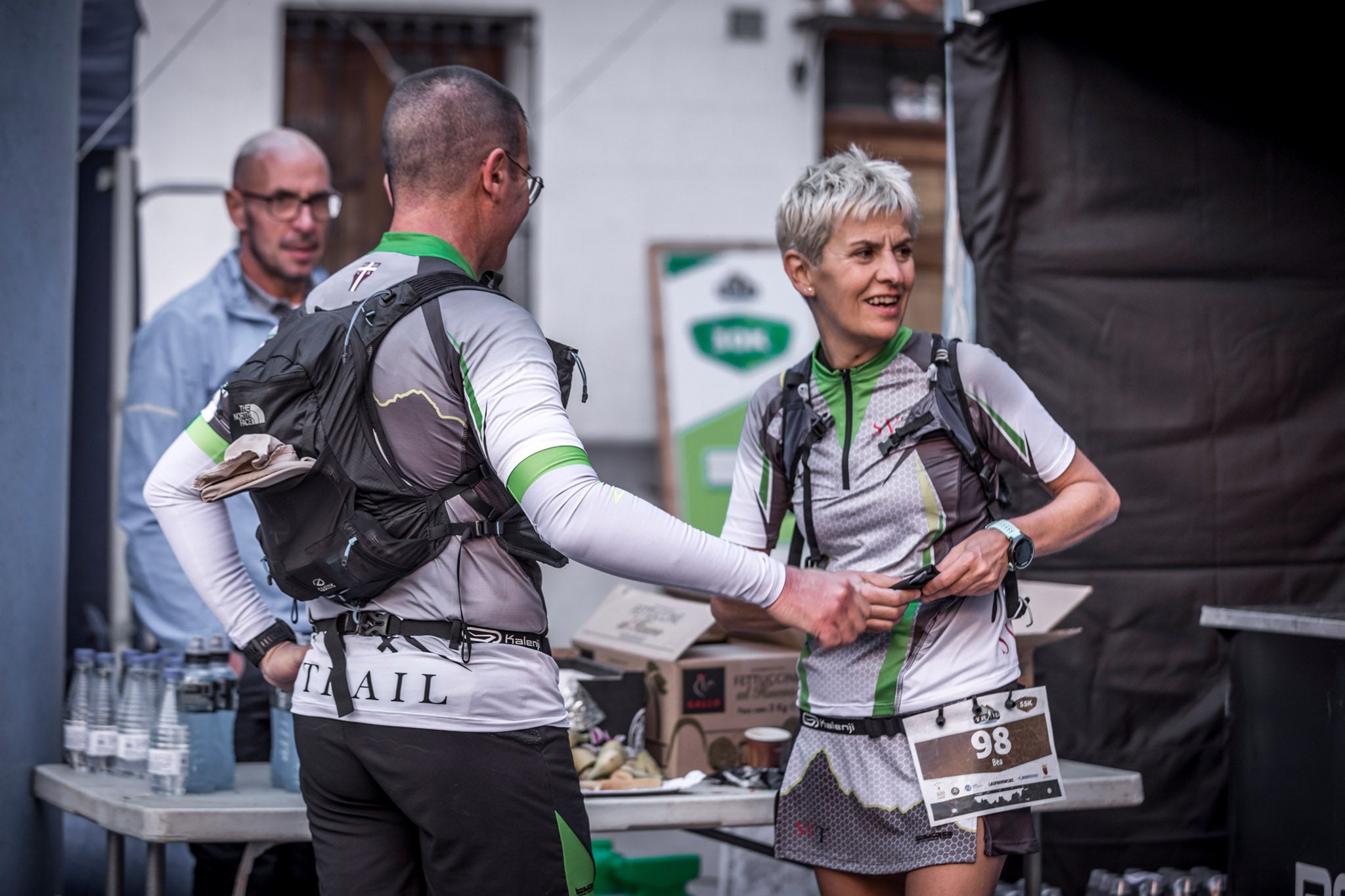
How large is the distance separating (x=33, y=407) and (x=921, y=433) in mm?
2159

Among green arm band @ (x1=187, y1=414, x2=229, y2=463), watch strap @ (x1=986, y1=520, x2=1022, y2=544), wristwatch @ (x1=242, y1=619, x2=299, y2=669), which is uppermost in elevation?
green arm band @ (x1=187, y1=414, x2=229, y2=463)

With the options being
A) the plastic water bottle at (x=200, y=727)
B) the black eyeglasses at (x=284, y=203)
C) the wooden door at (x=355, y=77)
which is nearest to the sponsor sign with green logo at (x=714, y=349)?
the wooden door at (x=355, y=77)

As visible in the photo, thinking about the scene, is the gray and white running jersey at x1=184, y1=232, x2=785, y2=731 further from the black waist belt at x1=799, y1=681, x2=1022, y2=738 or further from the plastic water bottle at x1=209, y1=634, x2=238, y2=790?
the plastic water bottle at x1=209, y1=634, x2=238, y2=790

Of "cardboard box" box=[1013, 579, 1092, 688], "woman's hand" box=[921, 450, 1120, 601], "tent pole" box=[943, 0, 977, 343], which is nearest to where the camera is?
"woman's hand" box=[921, 450, 1120, 601]

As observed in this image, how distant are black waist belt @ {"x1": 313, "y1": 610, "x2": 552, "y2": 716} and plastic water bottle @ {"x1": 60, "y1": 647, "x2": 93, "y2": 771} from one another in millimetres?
1497

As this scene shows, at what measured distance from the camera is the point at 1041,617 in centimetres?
316

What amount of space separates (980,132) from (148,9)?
17.2ft

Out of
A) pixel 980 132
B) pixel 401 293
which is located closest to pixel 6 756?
pixel 401 293

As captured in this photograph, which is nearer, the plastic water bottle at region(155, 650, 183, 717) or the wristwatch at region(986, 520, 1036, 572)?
the wristwatch at region(986, 520, 1036, 572)

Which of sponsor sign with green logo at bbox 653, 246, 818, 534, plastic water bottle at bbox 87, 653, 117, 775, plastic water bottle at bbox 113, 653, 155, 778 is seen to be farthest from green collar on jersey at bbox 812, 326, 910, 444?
sponsor sign with green logo at bbox 653, 246, 818, 534

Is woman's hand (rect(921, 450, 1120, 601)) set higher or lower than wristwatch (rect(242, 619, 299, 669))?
higher

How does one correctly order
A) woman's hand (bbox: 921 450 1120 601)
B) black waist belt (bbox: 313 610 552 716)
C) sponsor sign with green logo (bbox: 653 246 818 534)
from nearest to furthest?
black waist belt (bbox: 313 610 552 716), woman's hand (bbox: 921 450 1120 601), sponsor sign with green logo (bbox: 653 246 818 534)

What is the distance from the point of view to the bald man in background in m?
3.43

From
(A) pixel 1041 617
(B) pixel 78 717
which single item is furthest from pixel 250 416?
(A) pixel 1041 617
